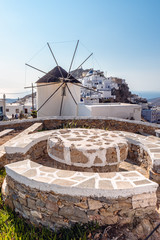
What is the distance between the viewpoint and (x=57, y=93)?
→ 1574cm

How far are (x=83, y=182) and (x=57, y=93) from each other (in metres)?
13.5

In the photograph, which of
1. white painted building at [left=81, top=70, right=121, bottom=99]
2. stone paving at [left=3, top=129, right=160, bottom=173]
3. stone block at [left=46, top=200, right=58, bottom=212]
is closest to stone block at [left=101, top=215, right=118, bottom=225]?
stone block at [left=46, top=200, right=58, bottom=212]

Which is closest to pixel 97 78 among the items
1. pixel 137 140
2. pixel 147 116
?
pixel 147 116

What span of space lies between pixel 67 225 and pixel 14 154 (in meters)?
2.73

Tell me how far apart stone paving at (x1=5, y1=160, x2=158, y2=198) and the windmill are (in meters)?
11.8

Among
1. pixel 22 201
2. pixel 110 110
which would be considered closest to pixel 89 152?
pixel 22 201

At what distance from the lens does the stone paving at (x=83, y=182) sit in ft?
8.79

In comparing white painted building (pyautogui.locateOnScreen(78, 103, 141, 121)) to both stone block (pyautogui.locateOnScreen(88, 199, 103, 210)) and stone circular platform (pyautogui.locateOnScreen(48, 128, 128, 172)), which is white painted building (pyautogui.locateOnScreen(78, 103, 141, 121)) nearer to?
stone circular platform (pyautogui.locateOnScreen(48, 128, 128, 172))

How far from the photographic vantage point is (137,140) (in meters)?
5.62

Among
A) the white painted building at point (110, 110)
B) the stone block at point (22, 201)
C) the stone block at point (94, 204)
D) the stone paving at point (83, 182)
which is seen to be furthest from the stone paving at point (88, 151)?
the white painted building at point (110, 110)

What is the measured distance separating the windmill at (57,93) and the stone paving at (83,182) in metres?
11.8

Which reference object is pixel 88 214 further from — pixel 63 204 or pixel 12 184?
pixel 12 184

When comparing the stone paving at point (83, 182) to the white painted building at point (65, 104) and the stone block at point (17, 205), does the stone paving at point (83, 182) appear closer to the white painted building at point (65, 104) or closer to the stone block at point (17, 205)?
the stone block at point (17, 205)

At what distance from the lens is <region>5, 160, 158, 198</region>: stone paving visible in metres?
2.68
